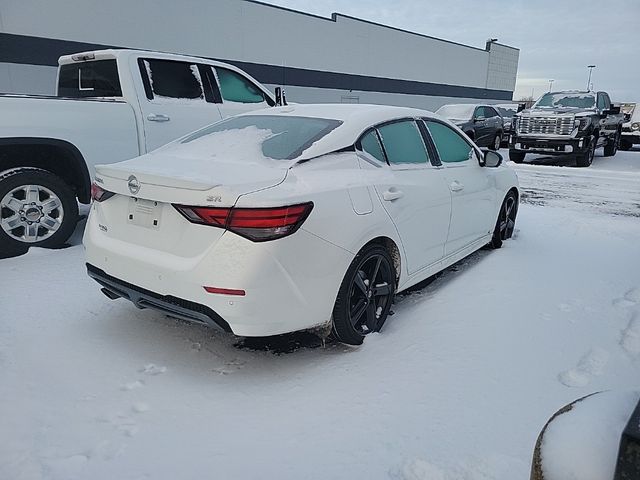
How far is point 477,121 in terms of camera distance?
1599cm

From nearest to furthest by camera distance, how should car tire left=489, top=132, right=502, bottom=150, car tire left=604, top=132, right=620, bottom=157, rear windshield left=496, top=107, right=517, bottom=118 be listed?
car tire left=604, top=132, right=620, bottom=157 → car tire left=489, top=132, right=502, bottom=150 → rear windshield left=496, top=107, right=517, bottom=118

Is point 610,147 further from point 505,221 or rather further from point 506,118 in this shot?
point 505,221

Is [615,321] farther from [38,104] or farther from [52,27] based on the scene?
[52,27]

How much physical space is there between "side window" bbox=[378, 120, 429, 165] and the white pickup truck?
2.83m

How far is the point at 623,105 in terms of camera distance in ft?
69.5

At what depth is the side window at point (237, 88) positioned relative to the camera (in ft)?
20.5

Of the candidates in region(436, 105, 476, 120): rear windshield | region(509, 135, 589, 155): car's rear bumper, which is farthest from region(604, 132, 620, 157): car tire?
A: region(436, 105, 476, 120): rear windshield

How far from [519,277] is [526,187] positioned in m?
6.10

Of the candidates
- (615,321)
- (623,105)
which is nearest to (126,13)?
(615,321)

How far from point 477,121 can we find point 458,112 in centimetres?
67

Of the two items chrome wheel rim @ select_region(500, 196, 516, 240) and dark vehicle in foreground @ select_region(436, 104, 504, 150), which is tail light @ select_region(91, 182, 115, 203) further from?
dark vehicle in foreground @ select_region(436, 104, 504, 150)

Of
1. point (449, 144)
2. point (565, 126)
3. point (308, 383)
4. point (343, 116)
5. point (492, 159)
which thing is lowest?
point (308, 383)

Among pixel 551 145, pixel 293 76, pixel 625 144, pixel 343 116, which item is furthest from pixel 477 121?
pixel 343 116

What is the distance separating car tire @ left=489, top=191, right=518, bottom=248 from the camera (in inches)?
216
